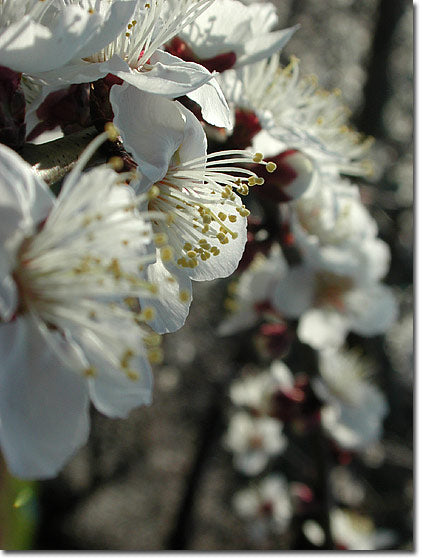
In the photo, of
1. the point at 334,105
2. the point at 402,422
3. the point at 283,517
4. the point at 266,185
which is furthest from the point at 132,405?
the point at 402,422

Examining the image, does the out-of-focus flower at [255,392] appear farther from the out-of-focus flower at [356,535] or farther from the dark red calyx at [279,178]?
the dark red calyx at [279,178]

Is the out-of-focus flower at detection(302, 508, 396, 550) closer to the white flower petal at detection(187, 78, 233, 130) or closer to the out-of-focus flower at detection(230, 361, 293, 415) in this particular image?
the out-of-focus flower at detection(230, 361, 293, 415)

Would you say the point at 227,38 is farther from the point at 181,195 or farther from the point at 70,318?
the point at 70,318

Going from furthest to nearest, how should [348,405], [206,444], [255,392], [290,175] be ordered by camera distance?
[206,444] < [255,392] < [348,405] < [290,175]

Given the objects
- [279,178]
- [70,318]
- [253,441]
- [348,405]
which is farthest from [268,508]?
[70,318]

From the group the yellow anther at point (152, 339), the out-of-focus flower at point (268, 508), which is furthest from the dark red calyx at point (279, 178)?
the out-of-focus flower at point (268, 508)

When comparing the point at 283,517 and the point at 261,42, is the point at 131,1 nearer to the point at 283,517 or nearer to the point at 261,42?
the point at 261,42
